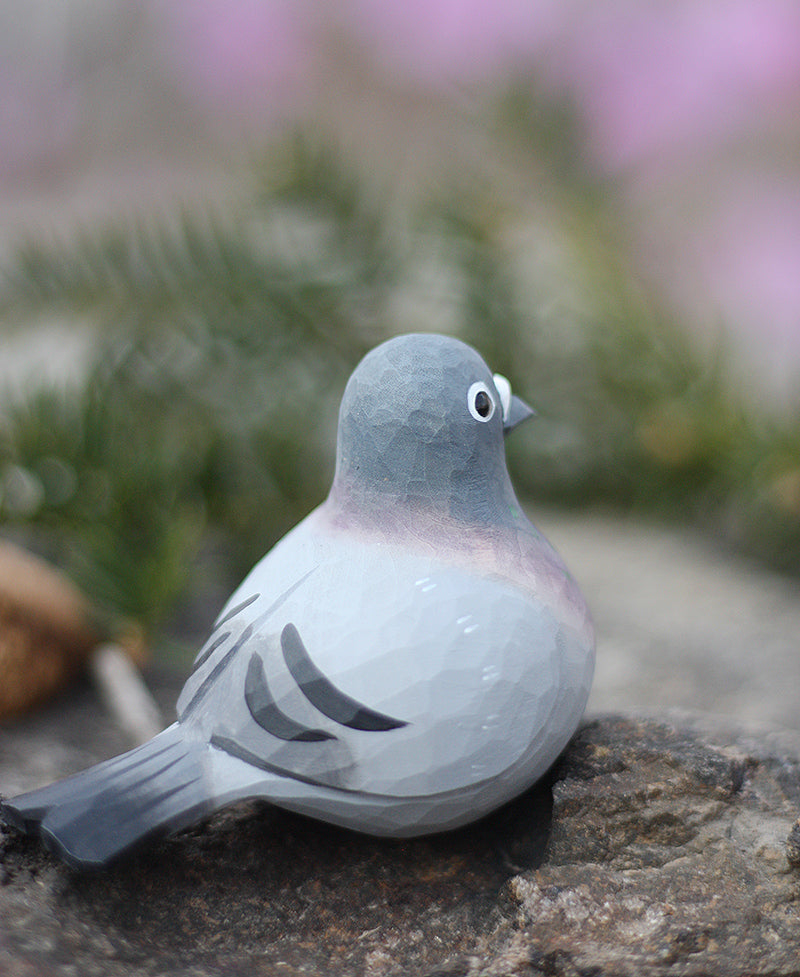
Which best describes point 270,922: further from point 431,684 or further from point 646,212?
point 646,212

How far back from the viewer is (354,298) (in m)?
1.43

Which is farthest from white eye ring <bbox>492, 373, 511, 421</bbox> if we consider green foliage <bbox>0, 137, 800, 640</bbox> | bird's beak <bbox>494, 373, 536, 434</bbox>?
green foliage <bbox>0, 137, 800, 640</bbox>

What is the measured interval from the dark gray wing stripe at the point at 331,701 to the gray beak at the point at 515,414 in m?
0.25

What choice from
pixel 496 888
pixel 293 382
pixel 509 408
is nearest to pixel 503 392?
pixel 509 408

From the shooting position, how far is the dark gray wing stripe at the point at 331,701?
2.16 ft

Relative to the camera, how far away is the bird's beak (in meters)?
0.80

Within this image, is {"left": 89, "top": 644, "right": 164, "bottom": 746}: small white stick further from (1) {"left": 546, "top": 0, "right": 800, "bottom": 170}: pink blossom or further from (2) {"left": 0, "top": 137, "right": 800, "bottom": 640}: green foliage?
(1) {"left": 546, "top": 0, "right": 800, "bottom": 170}: pink blossom

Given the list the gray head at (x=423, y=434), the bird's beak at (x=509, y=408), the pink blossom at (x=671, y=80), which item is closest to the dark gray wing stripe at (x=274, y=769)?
the gray head at (x=423, y=434)

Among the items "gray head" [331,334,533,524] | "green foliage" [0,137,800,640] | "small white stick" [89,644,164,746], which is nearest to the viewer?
"gray head" [331,334,533,524]

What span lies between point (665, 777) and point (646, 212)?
1129 millimetres

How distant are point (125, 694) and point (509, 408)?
0.51 meters

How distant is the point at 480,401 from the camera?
752 millimetres

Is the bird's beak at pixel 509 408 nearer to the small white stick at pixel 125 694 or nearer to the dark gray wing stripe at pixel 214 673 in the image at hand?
the dark gray wing stripe at pixel 214 673

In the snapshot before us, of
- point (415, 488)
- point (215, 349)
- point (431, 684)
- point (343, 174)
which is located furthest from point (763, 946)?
point (343, 174)
